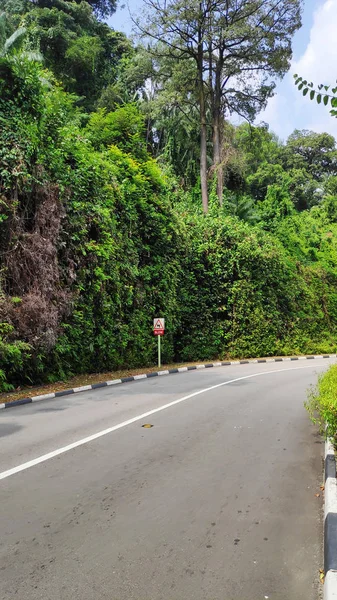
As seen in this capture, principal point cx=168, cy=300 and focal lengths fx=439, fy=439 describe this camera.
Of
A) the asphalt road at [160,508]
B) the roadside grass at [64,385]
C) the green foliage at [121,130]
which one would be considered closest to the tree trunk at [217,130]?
the green foliage at [121,130]

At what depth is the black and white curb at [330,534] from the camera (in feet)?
8.73

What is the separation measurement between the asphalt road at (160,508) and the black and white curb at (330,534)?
14cm

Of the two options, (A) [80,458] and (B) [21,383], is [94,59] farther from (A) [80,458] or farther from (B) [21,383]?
(A) [80,458]

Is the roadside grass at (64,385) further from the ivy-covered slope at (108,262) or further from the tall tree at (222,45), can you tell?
the tall tree at (222,45)

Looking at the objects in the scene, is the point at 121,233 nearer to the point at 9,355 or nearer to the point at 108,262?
the point at 108,262

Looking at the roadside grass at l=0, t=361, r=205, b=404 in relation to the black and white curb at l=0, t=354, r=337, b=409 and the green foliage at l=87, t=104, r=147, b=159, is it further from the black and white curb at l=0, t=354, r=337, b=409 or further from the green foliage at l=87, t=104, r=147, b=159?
the green foliage at l=87, t=104, r=147, b=159

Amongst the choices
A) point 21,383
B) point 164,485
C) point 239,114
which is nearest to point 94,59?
point 239,114

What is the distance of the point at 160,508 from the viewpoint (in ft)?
12.9

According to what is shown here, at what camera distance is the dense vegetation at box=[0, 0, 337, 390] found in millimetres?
10977

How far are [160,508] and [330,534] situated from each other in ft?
4.76

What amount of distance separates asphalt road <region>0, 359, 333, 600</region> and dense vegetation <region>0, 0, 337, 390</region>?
4.57m

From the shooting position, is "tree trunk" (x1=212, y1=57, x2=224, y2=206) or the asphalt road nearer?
the asphalt road

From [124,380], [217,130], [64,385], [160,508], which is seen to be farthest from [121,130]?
[160,508]

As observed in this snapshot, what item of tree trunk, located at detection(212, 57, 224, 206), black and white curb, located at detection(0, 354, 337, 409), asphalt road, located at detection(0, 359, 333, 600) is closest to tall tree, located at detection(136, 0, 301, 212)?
tree trunk, located at detection(212, 57, 224, 206)
